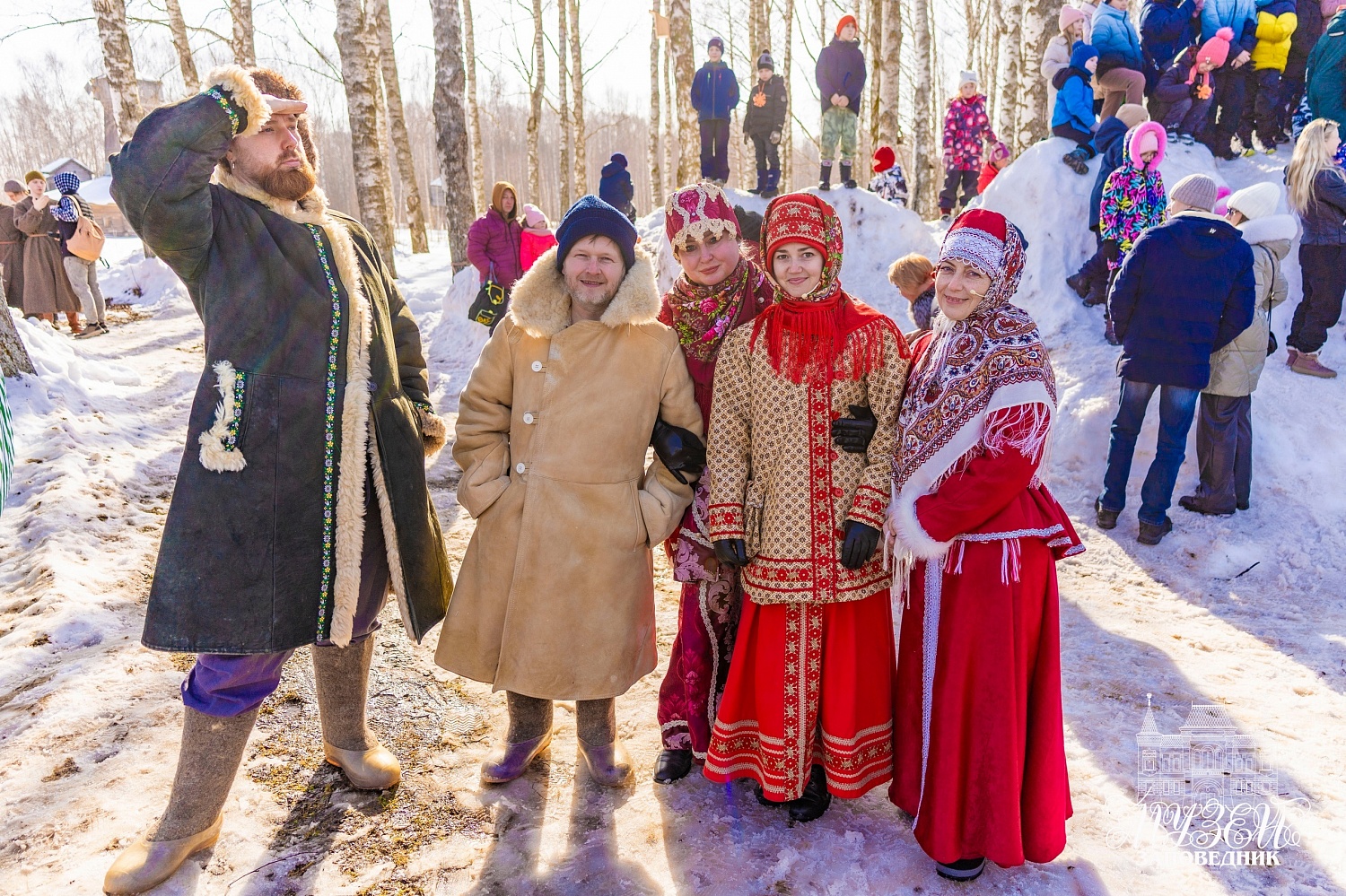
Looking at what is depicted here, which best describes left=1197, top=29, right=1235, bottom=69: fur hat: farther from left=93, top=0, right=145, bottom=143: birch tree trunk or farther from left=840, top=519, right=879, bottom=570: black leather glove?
left=93, top=0, right=145, bottom=143: birch tree trunk

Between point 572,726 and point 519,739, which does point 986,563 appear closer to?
point 519,739

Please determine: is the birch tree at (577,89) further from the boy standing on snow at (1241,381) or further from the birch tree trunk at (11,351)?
the boy standing on snow at (1241,381)

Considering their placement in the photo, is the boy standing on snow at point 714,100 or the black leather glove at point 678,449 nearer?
the black leather glove at point 678,449

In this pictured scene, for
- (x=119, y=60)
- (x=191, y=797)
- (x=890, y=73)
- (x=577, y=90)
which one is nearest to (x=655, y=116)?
(x=577, y=90)

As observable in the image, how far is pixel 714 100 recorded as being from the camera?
30.0 ft

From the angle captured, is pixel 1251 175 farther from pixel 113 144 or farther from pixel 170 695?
pixel 113 144

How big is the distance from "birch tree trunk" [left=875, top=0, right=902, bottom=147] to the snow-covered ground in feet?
23.8

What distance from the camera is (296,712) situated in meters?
2.75

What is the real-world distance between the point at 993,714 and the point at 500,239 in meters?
6.30

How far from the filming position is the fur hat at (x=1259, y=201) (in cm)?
470

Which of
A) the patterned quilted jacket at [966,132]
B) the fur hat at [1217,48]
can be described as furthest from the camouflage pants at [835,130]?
the fur hat at [1217,48]

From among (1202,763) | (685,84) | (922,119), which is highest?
(685,84)

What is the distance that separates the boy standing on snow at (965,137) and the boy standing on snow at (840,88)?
1303 millimetres

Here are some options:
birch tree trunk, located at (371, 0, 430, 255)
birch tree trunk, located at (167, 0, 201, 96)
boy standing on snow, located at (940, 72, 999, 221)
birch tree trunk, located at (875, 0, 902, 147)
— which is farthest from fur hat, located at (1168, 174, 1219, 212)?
birch tree trunk, located at (167, 0, 201, 96)
